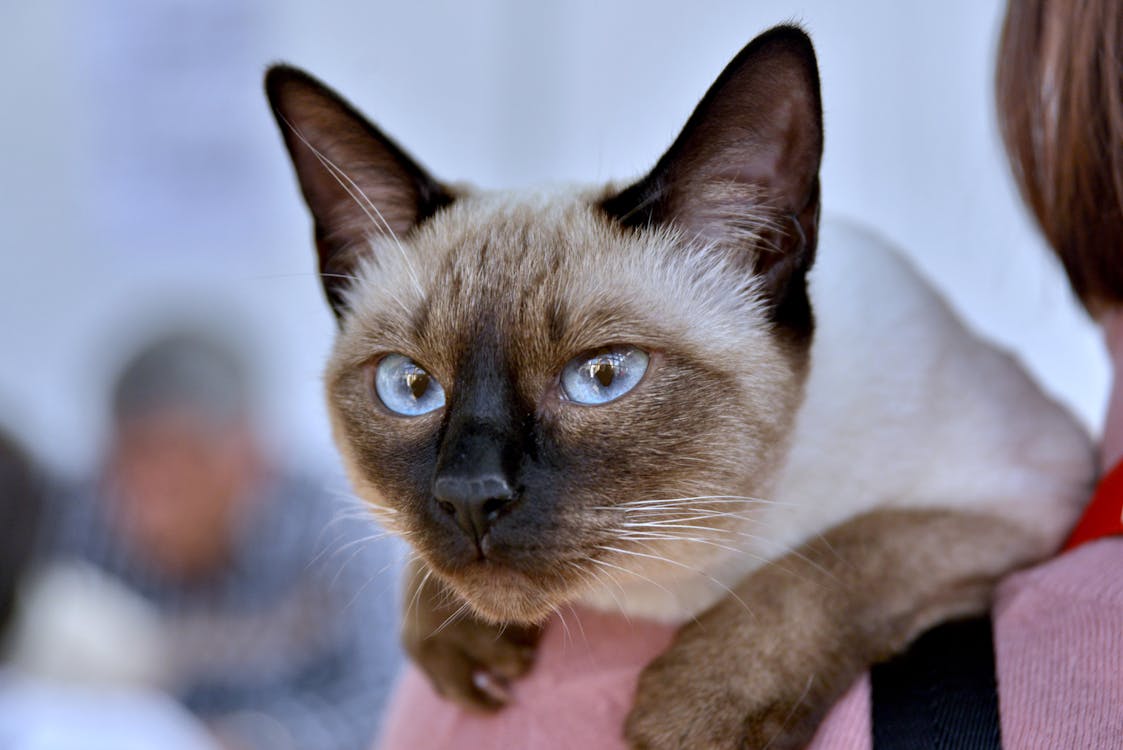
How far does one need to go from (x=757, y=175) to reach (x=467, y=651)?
53 centimetres

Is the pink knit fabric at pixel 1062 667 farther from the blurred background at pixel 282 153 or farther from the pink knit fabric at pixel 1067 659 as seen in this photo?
the blurred background at pixel 282 153

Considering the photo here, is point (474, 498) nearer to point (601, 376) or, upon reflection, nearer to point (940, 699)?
point (601, 376)

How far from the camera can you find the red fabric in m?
0.87

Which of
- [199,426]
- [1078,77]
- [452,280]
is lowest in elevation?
[199,426]

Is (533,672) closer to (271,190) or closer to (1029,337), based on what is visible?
(1029,337)

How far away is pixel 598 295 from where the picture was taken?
3.09 feet

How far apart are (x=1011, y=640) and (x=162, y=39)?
329 cm

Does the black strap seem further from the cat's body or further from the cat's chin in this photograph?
the cat's chin

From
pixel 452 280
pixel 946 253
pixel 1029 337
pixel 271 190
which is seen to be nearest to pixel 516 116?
pixel 271 190

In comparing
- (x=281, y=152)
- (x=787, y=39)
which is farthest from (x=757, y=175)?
(x=281, y=152)

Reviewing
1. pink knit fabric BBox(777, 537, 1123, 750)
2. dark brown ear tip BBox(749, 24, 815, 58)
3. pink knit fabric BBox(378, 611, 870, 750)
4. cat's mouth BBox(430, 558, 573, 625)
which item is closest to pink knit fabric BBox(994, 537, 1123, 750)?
pink knit fabric BBox(777, 537, 1123, 750)

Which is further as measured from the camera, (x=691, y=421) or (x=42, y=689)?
(x=42, y=689)

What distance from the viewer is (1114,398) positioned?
103cm

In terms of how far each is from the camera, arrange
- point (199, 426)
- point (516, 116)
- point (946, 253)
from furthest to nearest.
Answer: point (199, 426) → point (516, 116) → point (946, 253)
